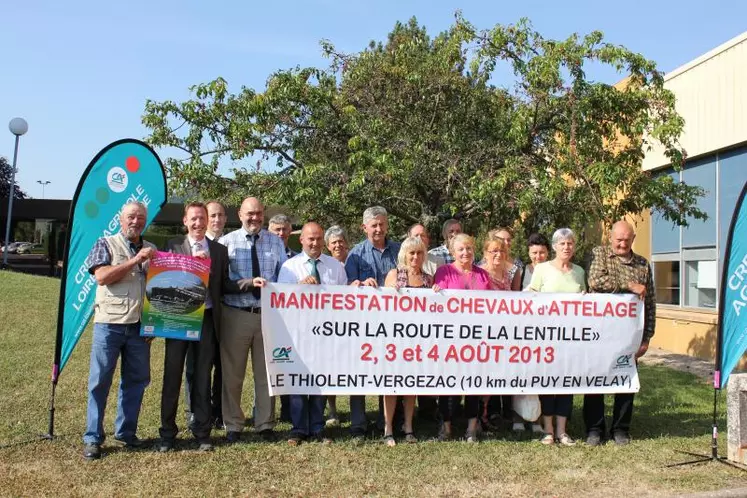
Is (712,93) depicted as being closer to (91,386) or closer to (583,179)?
(583,179)

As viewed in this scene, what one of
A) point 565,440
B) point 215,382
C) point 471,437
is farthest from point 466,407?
point 215,382

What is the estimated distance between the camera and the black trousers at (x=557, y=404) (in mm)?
5923

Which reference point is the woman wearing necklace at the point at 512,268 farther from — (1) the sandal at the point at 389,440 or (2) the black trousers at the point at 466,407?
(1) the sandal at the point at 389,440

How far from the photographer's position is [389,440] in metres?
5.66

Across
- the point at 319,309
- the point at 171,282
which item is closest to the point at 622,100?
the point at 319,309

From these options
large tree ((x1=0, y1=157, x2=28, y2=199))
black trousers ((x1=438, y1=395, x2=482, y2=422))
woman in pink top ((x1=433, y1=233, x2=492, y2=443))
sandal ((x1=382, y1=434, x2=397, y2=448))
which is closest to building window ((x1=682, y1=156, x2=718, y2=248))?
woman in pink top ((x1=433, y1=233, x2=492, y2=443))

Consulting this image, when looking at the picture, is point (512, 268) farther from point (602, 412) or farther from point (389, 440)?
point (389, 440)

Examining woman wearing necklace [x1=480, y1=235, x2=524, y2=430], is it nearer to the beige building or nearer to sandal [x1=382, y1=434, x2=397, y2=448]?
sandal [x1=382, y1=434, x2=397, y2=448]

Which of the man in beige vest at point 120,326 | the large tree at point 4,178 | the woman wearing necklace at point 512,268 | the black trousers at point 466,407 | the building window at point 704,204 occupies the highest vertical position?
the large tree at point 4,178

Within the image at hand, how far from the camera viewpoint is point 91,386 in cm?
520

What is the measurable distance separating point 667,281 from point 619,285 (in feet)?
31.1

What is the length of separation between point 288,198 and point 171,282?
345cm

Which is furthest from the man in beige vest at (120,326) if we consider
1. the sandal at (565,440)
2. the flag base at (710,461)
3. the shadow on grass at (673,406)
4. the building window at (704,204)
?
the building window at (704,204)

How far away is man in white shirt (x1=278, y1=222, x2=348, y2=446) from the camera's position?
222 inches
